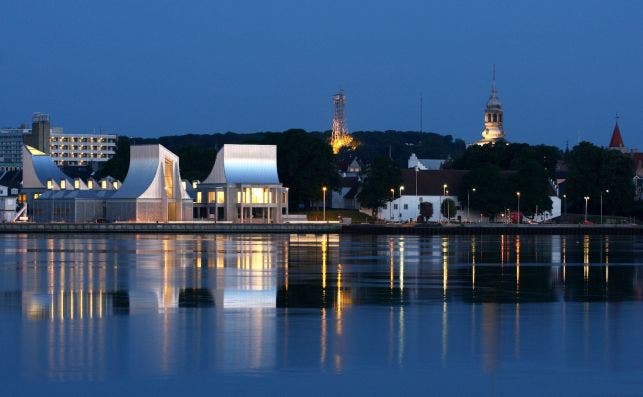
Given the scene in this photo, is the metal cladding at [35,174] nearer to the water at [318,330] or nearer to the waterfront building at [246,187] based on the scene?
the waterfront building at [246,187]

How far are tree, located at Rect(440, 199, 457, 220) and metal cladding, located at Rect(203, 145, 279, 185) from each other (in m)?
14.4

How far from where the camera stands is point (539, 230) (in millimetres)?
87312

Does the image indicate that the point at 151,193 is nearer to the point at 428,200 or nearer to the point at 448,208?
the point at 428,200

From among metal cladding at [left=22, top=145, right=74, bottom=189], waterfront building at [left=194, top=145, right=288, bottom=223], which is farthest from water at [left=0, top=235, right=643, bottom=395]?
metal cladding at [left=22, top=145, right=74, bottom=189]

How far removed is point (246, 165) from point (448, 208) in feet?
56.2

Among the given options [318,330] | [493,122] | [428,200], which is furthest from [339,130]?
[318,330]

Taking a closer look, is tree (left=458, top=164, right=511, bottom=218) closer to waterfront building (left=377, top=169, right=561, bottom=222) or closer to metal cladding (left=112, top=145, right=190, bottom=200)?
waterfront building (left=377, top=169, right=561, bottom=222)

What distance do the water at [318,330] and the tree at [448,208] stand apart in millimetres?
60394

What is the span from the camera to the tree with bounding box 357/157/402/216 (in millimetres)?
97438

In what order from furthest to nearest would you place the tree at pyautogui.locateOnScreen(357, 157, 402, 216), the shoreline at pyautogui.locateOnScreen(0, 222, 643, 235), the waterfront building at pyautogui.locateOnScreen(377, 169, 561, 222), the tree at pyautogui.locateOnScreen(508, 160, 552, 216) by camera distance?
the waterfront building at pyautogui.locateOnScreen(377, 169, 561, 222) → the tree at pyautogui.locateOnScreen(508, 160, 552, 216) → the tree at pyautogui.locateOnScreen(357, 157, 402, 216) → the shoreline at pyautogui.locateOnScreen(0, 222, 643, 235)

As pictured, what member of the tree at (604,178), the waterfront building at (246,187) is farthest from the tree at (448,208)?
the waterfront building at (246,187)

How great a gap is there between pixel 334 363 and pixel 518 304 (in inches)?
370

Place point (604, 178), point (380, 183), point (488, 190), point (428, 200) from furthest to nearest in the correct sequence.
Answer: point (428, 200)
point (604, 178)
point (380, 183)
point (488, 190)

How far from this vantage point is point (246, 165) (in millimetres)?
94875
